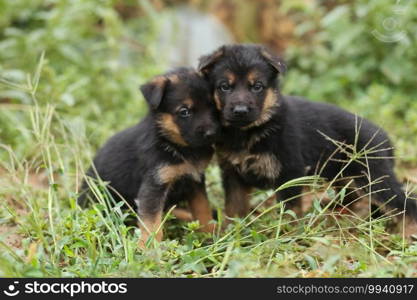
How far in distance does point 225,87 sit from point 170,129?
23.4 inches

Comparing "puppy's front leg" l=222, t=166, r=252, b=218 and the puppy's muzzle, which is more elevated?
the puppy's muzzle

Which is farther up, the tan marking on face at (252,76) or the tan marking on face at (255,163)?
the tan marking on face at (252,76)

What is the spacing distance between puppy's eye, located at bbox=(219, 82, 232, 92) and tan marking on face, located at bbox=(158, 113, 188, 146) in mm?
494

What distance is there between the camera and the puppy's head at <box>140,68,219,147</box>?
5039 mm

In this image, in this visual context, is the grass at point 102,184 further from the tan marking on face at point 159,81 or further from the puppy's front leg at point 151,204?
the tan marking on face at point 159,81

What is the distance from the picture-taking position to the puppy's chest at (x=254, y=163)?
Answer: 5176 millimetres

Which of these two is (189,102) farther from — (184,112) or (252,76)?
(252,76)

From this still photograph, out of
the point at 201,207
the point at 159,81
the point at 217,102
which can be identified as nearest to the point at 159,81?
the point at 159,81

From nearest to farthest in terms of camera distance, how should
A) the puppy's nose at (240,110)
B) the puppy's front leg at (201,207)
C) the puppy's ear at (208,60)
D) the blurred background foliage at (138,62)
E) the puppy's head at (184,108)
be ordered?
the puppy's nose at (240,110) < the puppy's head at (184,108) < the puppy's ear at (208,60) < the puppy's front leg at (201,207) < the blurred background foliage at (138,62)

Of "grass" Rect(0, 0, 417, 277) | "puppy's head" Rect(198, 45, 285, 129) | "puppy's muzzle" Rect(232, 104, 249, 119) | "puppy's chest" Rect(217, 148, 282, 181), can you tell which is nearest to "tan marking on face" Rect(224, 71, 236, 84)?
"puppy's head" Rect(198, 45, 285, 129)

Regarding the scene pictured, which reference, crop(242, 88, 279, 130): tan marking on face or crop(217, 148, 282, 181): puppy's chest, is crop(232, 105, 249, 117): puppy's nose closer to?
crop(242, 88, 279, 130): tan marking on face

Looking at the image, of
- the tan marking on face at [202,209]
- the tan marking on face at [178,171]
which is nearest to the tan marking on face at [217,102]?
the tan marking on face at [178,171]

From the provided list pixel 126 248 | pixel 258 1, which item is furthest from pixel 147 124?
pixel 258 1

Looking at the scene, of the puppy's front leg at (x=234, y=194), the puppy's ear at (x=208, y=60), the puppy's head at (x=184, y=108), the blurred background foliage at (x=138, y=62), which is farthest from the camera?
the blurred background foliage at (x=138, y=62)
